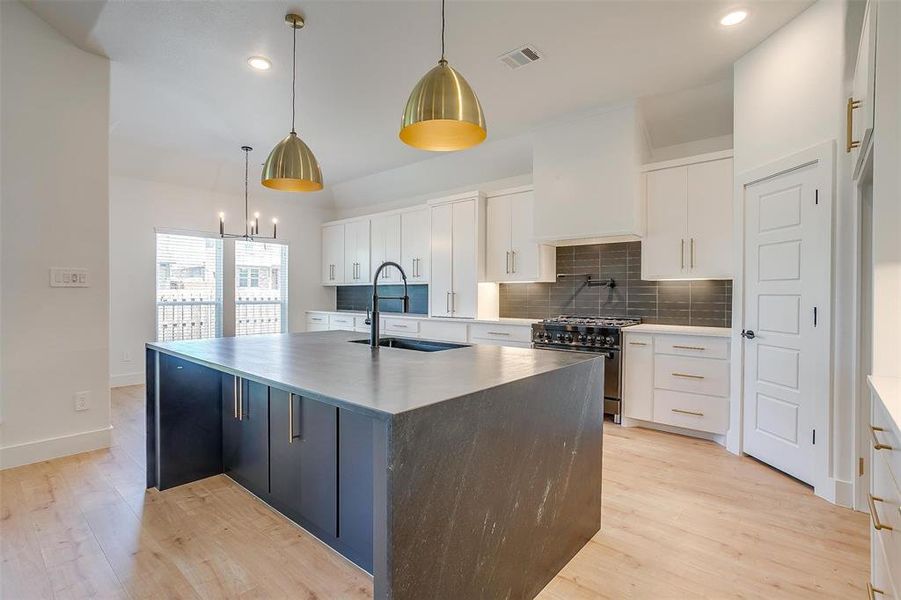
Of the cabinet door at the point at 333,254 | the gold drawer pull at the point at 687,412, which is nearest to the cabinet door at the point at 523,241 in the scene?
the gold drawer pull at the point at 687,412

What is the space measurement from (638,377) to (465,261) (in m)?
2.24

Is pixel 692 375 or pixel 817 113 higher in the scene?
pixel 817 113

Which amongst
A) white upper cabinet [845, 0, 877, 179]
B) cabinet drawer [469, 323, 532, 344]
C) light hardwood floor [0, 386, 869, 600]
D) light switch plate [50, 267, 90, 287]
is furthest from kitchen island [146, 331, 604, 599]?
cabinet drawer [469, 323, 532, 344]

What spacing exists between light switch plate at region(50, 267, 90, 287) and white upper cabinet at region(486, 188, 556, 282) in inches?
141

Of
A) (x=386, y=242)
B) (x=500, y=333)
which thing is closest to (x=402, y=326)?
(x=386, y=242)

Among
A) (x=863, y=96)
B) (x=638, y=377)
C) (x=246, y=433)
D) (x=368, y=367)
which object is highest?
(x=863, y=96)

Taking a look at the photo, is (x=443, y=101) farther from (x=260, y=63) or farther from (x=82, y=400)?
(x=82, y=400)

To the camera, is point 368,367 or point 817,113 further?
point 817,113

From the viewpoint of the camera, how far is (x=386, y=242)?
602 cm

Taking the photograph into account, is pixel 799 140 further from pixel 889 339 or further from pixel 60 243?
pixel 60 243

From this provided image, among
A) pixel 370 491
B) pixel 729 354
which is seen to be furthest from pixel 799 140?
pixel 370 491

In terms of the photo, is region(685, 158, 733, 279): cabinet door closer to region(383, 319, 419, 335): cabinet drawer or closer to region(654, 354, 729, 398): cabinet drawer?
region(654, 354, 729, 398): cabinet drawer

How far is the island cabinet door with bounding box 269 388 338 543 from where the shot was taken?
183 centimetres

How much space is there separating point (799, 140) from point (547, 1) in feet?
5.87
